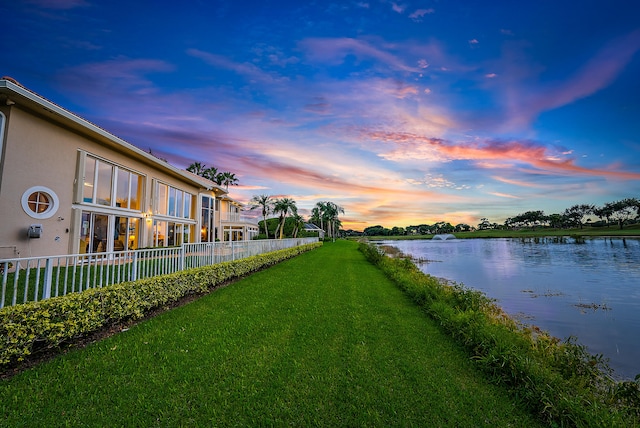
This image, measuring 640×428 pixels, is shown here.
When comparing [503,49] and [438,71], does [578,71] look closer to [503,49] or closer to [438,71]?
[503,49]

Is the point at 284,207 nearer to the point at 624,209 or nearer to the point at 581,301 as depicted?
the point at 581,301

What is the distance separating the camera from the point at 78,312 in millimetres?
3939

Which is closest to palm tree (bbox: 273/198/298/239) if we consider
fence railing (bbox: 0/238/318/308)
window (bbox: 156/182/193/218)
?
window (bbox: 156/182/193/218)

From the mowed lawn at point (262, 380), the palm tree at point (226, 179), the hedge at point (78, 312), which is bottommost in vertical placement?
the mowed lawn at point (262, 380)

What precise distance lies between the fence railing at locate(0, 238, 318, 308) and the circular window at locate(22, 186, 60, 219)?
1.72m

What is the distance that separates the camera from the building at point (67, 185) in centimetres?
832

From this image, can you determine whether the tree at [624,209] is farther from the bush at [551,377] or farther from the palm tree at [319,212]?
the bush at [551,377]

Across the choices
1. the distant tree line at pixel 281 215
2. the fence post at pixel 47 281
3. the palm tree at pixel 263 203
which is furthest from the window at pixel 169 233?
the palm tree at pixel 263 203

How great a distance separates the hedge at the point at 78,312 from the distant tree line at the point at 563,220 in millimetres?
104158

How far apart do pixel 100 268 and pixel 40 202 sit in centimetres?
681

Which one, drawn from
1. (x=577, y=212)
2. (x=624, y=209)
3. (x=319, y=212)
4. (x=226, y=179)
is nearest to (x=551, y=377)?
(x=226, y=179)

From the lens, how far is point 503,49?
35.8ft

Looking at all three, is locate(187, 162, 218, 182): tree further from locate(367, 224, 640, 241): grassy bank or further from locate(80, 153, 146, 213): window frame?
locate(367, 224, 640, 241): grassy bank

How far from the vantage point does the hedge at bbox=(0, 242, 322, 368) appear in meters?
3.19
